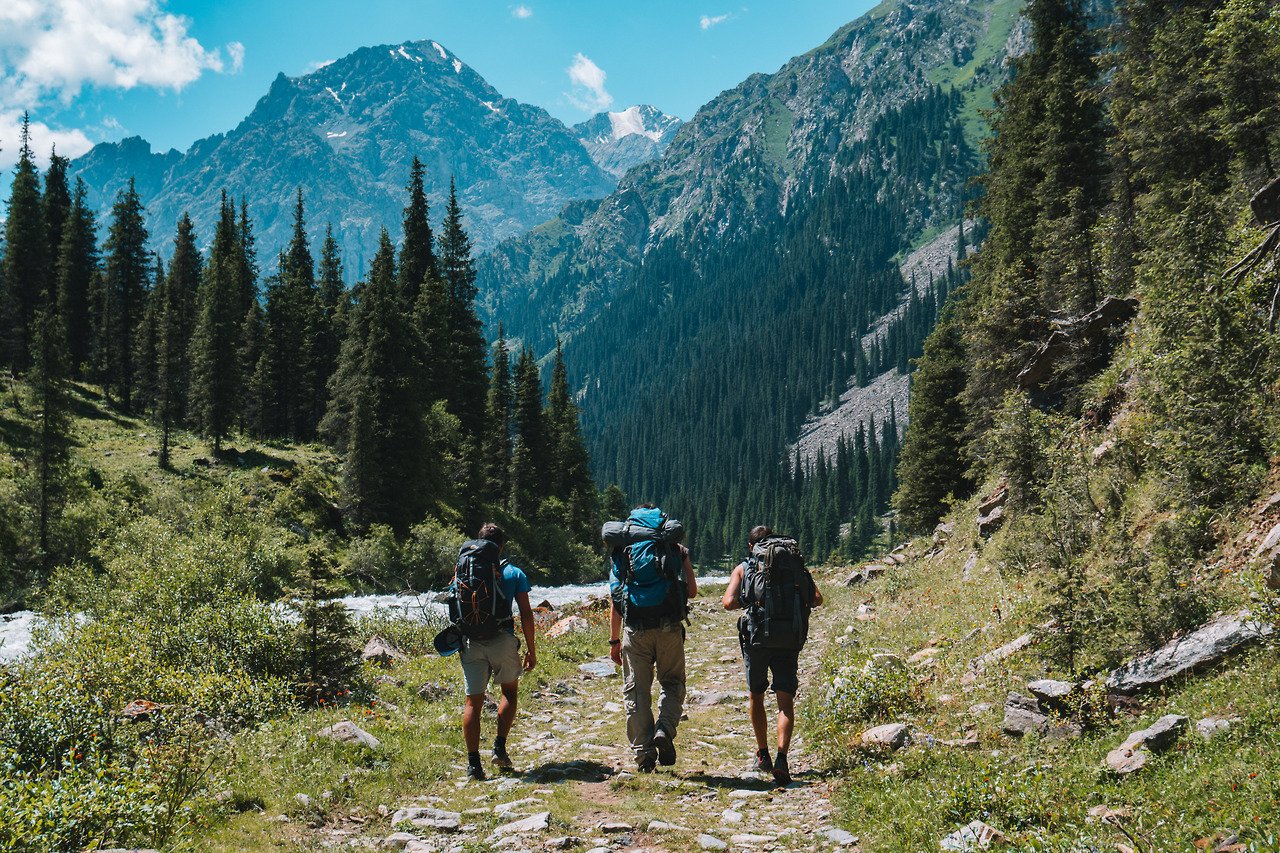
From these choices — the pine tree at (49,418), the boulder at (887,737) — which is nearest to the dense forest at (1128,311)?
the boulder at (887,737)

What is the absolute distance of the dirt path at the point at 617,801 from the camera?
586cm

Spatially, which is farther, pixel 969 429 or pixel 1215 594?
pixel 969 429

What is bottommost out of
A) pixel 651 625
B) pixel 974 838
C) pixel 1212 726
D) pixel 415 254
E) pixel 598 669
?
pixel 598 669

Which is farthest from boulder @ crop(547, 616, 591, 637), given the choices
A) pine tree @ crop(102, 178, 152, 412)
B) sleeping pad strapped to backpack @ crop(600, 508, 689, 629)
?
pine tree @ crop(102, 178, 152, 412)

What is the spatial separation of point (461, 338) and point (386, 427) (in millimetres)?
16958

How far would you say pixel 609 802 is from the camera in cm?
685

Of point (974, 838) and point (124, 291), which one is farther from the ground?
point (124, 291)

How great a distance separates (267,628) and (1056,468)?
1254 cm

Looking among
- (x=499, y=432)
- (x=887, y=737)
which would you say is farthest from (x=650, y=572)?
(x=499, y=432)

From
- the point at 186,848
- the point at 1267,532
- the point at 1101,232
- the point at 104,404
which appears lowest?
the point at 186,848

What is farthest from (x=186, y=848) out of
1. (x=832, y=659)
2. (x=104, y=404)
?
(x=104, y=404)

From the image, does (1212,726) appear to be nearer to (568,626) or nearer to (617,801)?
(617,801)

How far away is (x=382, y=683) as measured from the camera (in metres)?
11.5

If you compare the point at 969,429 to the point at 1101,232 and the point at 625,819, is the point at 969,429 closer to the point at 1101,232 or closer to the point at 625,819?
the point at 1101,232
